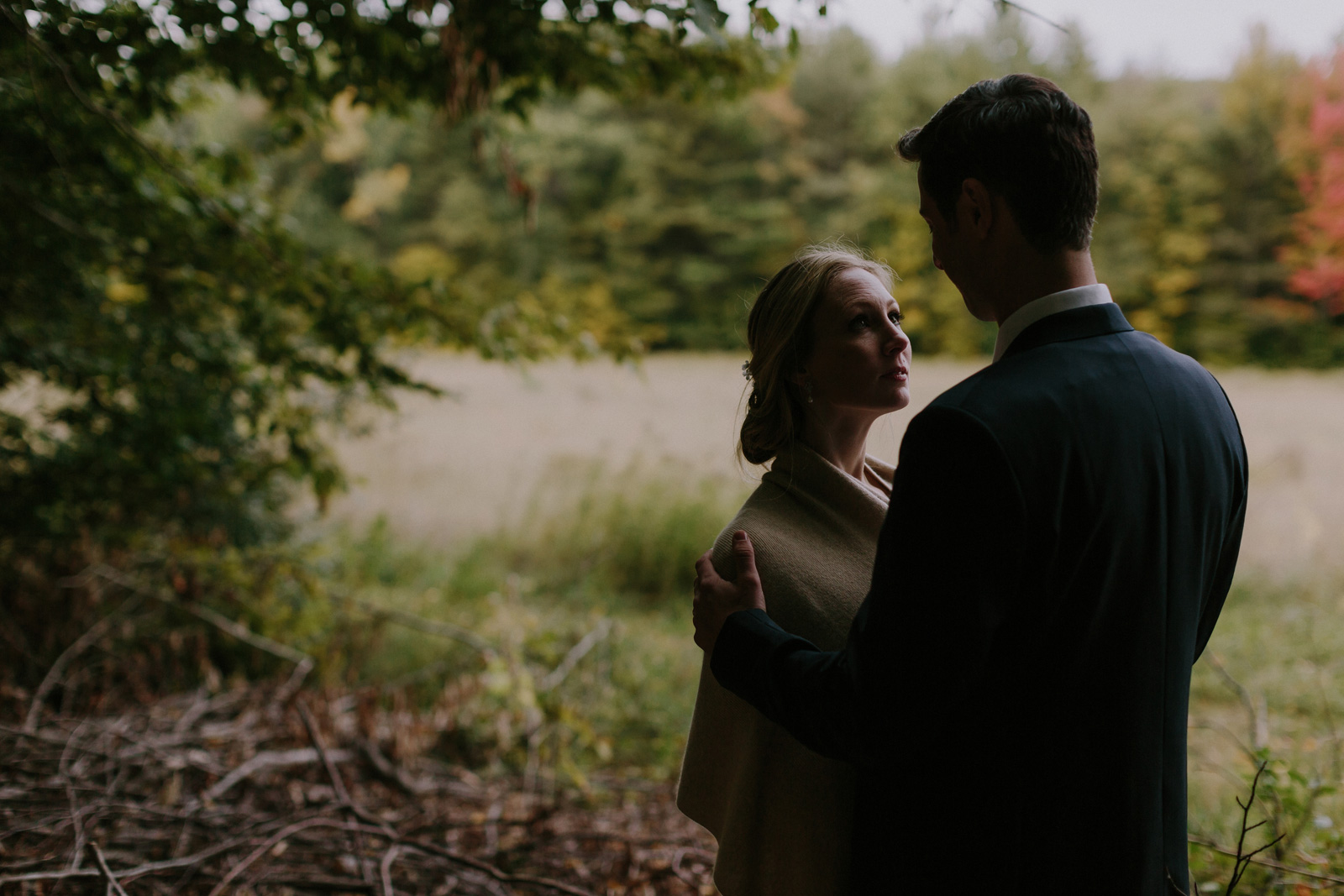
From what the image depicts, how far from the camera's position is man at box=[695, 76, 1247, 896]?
3.21 ft

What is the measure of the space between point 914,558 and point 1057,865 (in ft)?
1.50

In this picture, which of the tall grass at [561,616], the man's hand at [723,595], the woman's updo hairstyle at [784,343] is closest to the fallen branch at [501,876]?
the tall grass at [561,616]

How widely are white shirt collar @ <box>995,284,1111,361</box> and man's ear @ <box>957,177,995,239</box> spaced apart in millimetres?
115

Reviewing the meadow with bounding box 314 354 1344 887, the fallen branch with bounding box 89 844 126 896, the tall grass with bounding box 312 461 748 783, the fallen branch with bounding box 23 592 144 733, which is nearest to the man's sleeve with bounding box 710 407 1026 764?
the meadow with bounding box 314 354 1344 887

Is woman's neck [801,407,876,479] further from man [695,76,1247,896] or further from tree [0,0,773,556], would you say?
tree [0,0,773,556]

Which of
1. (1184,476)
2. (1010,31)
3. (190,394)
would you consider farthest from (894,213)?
(1184,476)

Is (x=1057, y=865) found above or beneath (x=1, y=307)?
beneath

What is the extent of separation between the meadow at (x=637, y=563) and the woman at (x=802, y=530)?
0.20 metres

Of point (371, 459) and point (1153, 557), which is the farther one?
point (371, 459)

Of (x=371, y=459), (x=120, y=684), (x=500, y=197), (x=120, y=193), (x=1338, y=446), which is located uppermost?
(x=500, y=197)

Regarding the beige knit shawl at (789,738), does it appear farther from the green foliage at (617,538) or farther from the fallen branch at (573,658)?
the green foliage at (617,538)

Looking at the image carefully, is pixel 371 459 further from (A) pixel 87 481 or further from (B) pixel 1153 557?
(B) pixel 1153 557

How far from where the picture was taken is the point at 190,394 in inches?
169

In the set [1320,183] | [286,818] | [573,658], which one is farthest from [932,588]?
[1320,183]
